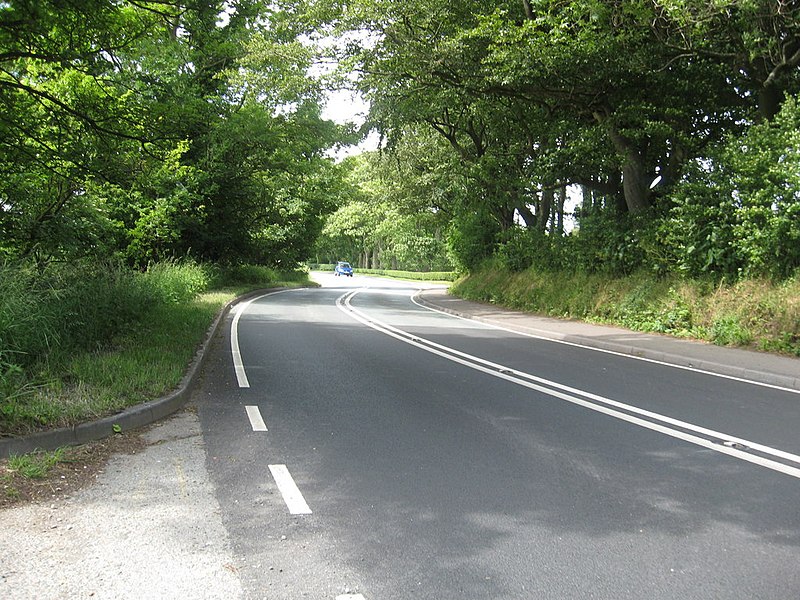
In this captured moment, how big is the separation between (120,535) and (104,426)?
2.15 meters

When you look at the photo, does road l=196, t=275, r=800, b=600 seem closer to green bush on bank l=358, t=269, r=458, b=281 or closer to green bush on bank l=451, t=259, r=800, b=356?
green bush on bank l=451, t=259, r=800, b=356

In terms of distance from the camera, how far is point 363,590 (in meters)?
3.06

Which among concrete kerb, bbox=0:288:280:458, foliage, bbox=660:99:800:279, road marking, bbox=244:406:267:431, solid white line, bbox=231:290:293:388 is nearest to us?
concrete kerb, bbox=0:288:280:458

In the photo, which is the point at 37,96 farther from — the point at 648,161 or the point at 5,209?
the point at 648,161

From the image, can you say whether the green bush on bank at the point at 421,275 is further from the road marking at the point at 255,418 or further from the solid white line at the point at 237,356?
the road marking at the point at 255,418

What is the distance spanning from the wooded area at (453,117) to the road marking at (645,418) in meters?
6.44

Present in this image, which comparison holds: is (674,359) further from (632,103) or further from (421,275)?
(421,275)

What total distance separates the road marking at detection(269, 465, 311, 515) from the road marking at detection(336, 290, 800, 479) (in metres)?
3.73

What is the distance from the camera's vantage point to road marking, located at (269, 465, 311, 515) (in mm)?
4035

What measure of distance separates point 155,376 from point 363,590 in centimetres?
497

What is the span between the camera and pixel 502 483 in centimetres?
457

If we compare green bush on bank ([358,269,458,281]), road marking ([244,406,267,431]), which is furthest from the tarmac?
green bush on bank ([358,269,458,281])

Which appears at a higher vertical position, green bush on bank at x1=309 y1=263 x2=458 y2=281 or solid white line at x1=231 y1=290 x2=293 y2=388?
green bush on bank at x1=309 y1=263 x2=458 y2=281

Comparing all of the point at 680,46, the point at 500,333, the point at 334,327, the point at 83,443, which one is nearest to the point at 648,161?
the point at 680,46
